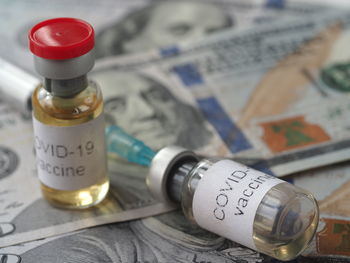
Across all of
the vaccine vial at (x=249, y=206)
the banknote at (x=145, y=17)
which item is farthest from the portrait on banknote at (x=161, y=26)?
the vaccine vial at (x=249, y=206)

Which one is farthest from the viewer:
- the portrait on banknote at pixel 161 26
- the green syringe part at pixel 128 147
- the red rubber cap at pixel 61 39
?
the portrait on banknote at pixel 161 26

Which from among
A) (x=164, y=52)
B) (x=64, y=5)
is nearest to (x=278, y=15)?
(x=164, y=52)

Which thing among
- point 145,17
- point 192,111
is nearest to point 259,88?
point 192,111

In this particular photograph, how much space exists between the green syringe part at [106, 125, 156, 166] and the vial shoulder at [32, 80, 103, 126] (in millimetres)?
77

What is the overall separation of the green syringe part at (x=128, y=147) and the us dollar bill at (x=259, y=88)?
0.03 meters

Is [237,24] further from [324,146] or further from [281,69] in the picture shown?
[324,146]

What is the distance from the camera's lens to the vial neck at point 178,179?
0.50 metres

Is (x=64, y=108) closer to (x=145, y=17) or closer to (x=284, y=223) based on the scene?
(x=284, y=223)

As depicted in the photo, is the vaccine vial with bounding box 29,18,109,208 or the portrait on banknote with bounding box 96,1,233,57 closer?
the vaccine vial with bounding box 29,18,109,208

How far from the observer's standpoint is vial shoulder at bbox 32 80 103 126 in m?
0.48

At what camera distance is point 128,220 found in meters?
0.52

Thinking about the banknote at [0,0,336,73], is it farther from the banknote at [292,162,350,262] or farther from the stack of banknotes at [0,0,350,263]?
the banknote at [292,162,350,262]

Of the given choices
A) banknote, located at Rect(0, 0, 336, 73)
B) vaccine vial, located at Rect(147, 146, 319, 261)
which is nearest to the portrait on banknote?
banknote, located at Rect(0, 0, 336, 73)

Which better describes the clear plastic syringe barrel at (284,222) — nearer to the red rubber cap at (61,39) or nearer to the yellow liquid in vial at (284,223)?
the yellow liquid in vial at (284,223)
